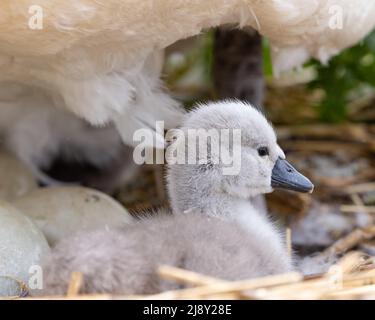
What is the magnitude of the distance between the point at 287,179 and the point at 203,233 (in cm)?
28

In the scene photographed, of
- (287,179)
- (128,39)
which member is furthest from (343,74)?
(128,39)

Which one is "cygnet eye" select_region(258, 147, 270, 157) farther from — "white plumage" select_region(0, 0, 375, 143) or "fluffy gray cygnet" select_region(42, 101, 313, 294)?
"white plumage" select_region(0, 0, 375, 143)

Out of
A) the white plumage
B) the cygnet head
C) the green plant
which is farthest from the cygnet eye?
the green plant

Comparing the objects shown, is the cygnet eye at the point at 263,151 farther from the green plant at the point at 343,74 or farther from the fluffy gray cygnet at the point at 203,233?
the green plant at the point at 343,74

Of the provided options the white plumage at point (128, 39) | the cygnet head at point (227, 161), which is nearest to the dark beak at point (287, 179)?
the cygnet head at point (227, 161)

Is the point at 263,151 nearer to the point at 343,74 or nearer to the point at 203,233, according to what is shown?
the point at 203,233

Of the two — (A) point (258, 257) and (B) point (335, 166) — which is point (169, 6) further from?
(B) point (335, 166)

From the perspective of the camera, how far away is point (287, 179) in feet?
5.62

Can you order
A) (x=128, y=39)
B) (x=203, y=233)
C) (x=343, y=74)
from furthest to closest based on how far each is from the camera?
(x=343, y=74), (x=128, y=39), (x=203, y=233)

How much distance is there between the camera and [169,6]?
158 cm

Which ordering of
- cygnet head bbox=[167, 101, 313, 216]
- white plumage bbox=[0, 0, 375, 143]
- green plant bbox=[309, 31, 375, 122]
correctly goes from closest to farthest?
white plumage bbox=[0, 0, 375, 143] < cygnet head bbox=[167, 101, 313, 216] < green plant bbox=[309, 31, 375, 122]

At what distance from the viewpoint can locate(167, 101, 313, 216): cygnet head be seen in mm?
1682

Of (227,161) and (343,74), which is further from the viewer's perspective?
(343,74)

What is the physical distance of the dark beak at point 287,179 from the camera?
5.59ft
